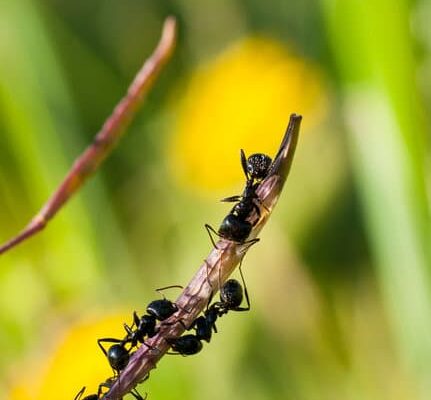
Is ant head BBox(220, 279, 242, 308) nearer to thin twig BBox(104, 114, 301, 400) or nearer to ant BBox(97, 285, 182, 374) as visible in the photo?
ant BBox(97, 285, 182, 374)

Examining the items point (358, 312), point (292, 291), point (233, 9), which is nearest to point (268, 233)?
point (292, 291)

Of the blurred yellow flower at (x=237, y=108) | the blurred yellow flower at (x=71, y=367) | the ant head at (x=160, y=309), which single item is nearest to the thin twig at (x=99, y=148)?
the ant head at (x=160, y=309)

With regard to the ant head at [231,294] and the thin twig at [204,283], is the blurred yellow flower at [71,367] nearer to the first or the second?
the ant head at [231,294]

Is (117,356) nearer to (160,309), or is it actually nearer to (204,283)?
(160,309)

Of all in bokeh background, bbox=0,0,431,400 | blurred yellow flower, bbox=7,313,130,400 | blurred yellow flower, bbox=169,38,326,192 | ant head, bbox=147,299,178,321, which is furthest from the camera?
blurred yellow flower, bbox=169,38,326,192

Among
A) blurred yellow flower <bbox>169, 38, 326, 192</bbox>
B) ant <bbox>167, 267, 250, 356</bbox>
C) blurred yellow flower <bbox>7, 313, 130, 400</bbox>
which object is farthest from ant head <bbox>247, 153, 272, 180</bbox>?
blurred yellow flower <bbox>169, 38, 326, 192</bbox>

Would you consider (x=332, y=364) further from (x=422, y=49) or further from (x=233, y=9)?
(x=233, y=9)
